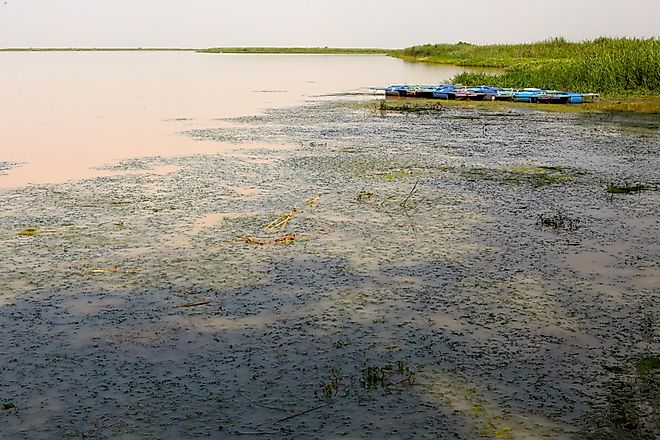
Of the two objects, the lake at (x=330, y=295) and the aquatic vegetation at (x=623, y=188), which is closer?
the lake at (x=330, y=295)

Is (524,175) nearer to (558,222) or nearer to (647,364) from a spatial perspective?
(558,222)

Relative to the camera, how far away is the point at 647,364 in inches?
177

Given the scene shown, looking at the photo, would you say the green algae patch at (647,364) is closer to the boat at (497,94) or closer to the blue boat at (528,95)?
the boat at (497,94)

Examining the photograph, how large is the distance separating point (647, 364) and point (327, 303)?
2.35m

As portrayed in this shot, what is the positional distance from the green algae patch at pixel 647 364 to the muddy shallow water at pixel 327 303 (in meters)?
0.06

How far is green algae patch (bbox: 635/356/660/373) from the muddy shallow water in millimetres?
62

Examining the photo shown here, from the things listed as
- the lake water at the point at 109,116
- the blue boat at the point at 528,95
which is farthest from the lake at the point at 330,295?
the blue boat at the point at 528,95

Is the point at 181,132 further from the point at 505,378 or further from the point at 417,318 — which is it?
the point at 505,378

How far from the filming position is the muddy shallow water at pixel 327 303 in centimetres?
395

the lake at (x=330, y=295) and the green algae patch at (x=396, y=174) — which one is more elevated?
the green algae patch at (x=396, y=174)

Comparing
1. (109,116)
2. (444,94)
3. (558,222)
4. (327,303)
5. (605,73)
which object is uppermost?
(605,73)

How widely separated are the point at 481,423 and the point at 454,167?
809 cm

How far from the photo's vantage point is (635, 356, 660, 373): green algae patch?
14.5 ft

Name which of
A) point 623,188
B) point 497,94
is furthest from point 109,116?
point 623,188
